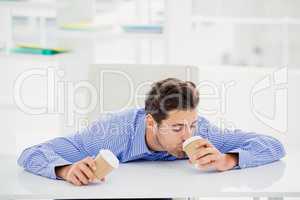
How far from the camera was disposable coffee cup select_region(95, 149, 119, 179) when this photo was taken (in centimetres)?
145

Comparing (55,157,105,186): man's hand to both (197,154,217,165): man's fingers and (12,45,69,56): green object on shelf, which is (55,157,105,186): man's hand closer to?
(197,154,217,165): man's fingers

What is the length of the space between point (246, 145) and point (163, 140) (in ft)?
0.86

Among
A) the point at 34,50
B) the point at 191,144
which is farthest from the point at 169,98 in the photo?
the point at 34,50

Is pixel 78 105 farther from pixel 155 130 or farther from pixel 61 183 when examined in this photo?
pixel 61 183

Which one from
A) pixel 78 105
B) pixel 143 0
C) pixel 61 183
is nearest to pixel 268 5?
pixel 143 0

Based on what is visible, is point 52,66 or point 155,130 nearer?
point 155,130

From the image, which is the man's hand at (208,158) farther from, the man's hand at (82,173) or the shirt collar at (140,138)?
the man's hand at (82,173)

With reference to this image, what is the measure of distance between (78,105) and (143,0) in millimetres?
743

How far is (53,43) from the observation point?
316 centimetres

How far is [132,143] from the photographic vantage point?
5.77 feet

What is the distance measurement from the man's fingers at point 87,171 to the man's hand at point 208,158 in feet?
0.95

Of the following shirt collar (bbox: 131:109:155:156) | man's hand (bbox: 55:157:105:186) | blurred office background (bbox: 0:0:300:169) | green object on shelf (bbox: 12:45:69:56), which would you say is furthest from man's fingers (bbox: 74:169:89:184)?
green object on shelf (bbox: 12:45:69:56)

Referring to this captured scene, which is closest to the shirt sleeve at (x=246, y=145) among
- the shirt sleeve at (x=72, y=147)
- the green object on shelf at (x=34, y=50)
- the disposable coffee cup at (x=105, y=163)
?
the shirt sleeve at (x=72, y=147)

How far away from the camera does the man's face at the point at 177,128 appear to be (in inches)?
67.2
